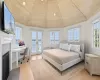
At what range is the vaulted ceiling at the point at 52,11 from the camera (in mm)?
3828

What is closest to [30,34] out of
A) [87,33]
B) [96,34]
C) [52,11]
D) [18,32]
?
[18,32]

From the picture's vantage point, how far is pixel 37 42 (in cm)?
680

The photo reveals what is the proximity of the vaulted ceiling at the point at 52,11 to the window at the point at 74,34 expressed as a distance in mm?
507

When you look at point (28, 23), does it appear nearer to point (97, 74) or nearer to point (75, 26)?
point (75, 26)

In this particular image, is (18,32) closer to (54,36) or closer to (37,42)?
(37,42)

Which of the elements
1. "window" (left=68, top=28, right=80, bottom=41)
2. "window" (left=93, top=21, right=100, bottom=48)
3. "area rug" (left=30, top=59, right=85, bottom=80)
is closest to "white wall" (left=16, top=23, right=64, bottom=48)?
"window" (left=68, top=28, right=80, bottom=41)

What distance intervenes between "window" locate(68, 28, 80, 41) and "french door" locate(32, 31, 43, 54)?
94.1 inches

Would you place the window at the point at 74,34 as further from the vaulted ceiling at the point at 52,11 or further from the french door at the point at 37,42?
the french door at the point at 37,42

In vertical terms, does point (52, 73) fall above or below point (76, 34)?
below

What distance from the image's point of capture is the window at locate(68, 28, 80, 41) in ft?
18.2

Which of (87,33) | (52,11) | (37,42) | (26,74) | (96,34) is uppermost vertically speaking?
(52,11)

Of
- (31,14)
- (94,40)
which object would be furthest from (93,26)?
(31,14)

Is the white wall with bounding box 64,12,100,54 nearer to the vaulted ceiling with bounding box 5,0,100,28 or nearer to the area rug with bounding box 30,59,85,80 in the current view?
the vaulted ceiling with bounding box 5,0,100,28

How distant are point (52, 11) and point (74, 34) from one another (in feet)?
7.15
